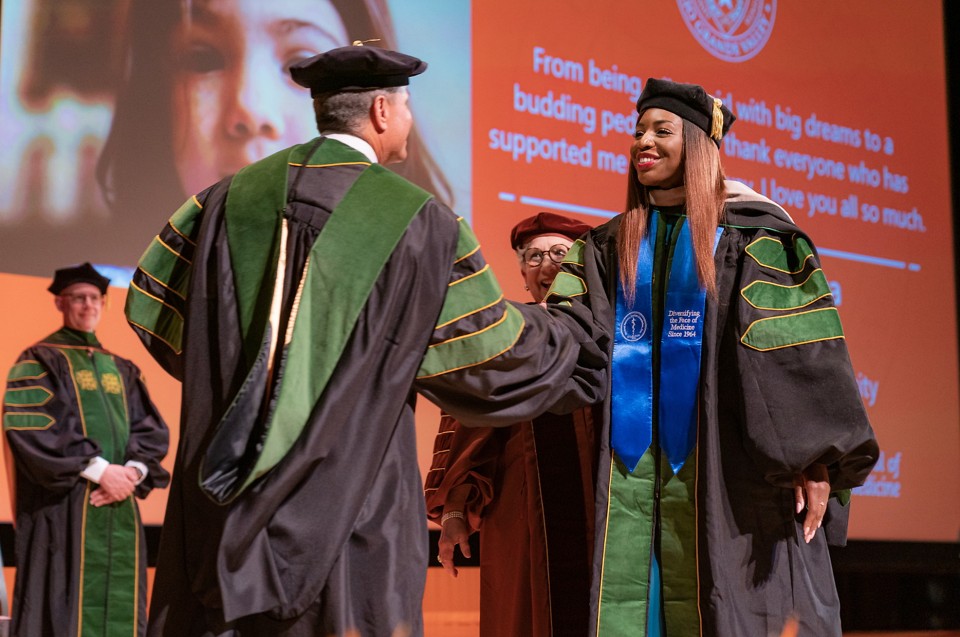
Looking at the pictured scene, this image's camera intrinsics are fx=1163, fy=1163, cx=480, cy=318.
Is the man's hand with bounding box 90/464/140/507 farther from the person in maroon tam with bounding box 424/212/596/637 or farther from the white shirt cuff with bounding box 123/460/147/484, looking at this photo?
the person in maroon tam with bounding box 424/212/596/637

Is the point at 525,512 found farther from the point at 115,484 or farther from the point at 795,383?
the point at 115,484

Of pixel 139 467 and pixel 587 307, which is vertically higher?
pixel 587 307

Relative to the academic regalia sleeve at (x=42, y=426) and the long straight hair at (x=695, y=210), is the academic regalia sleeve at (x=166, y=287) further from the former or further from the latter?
the academic regalia sleeve at (x=42, y=426)

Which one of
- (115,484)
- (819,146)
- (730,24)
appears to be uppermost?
(730,24)

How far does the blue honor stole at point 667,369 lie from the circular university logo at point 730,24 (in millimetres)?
4631

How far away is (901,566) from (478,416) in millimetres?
6373

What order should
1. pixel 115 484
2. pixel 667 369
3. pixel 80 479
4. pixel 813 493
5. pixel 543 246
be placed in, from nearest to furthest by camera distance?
pixel 813 493 → pixel 667 369 → pixel 543 246 → pixel 115 484 → pixel 80 479

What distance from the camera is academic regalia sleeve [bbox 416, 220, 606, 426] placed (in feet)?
8.75

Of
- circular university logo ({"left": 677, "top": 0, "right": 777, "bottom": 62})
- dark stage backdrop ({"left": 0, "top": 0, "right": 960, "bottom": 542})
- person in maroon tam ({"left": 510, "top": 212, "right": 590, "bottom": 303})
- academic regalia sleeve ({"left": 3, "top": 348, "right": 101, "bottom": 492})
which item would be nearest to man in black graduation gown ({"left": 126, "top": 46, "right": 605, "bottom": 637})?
person in maroon tam ({"left": 510, "top": 212, "right": 590, "bottom": 303})

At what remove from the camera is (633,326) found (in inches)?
128

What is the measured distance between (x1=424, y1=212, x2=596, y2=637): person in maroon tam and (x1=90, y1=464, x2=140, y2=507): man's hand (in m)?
3.13

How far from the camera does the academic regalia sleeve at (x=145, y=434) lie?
21.8ft

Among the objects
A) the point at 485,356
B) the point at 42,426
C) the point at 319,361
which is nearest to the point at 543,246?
the point at 485,356

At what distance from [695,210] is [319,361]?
1.26 m
